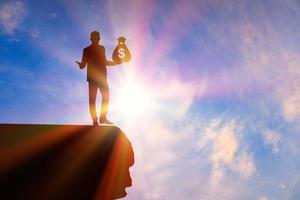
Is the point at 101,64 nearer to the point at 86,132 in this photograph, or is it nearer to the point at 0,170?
the point at 86,132

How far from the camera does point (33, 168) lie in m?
10.9

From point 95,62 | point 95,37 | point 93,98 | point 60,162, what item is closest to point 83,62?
point 95,62

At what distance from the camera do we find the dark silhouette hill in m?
10.6

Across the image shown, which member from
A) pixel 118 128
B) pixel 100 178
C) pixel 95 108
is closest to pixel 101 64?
pixel 95 108

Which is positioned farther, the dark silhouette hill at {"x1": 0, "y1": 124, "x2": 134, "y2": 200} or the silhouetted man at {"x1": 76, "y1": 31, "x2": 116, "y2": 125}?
the silhouetted man at {"x1": 76, "y1": 31, "x2": 116, "y2": 125}

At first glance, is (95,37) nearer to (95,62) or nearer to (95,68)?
(95,62)

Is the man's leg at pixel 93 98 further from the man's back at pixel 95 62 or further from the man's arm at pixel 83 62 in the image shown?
the man's arm at pixel 83 62

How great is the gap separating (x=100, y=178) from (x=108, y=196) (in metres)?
0.90

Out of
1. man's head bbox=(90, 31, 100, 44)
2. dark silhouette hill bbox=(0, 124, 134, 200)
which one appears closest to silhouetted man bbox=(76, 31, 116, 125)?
man's head bbox=(90, 31, 100, 44)

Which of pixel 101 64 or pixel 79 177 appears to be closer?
pixel 79 177

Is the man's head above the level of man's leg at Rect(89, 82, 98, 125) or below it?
above

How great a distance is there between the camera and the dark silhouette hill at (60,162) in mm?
10625

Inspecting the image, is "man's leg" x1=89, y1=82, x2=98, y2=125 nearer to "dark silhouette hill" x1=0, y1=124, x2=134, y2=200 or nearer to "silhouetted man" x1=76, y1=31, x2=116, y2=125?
"silhouetted man" x1=76, y1=31, x2=116, y2=125

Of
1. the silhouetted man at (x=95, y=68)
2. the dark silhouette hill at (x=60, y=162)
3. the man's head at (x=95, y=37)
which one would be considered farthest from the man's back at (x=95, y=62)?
the dark silhouette hill at (x=60, y=162)
